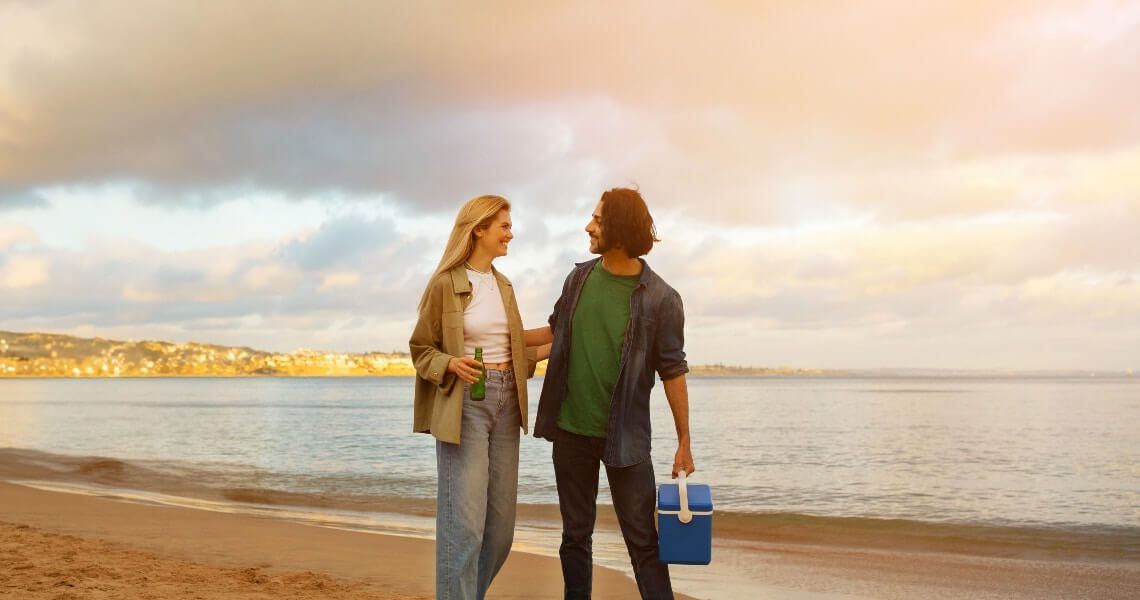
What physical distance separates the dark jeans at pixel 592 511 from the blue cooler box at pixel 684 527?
0.48 feet

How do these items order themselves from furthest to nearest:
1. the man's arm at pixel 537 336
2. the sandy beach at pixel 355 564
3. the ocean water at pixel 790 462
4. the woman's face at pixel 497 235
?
the ocean water at pixel 790 462
the sandy beach at pixel 355 564
the man's arm at pixel 537 336
the woman's face at pixel 497 235

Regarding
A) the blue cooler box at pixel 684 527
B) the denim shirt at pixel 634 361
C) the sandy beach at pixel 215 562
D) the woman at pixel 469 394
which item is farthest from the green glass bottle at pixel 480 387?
the sandy beach at pixel 215 562

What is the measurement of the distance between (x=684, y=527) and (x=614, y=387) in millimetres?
720

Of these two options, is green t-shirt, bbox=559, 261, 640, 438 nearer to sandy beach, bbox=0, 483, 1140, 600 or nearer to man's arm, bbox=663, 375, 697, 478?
man's arm, bbox=663, 375, 697, 478

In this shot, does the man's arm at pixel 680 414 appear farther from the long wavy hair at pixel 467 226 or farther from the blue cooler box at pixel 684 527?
the long wavy hair at pixel 467 226

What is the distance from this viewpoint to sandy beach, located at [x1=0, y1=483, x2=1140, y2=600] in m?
6.45

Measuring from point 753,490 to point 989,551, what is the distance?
7.10 m

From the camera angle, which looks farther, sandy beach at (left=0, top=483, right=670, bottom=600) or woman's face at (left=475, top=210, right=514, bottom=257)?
Answer: sandy beach at (left=0, top=483, right=670, bottom=600)

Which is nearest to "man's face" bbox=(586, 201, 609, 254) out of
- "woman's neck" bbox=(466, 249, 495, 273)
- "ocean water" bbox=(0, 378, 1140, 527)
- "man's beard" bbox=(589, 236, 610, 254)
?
"man's beard" bbox=(589, 236, 610, 254)

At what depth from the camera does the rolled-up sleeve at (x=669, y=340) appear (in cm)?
412

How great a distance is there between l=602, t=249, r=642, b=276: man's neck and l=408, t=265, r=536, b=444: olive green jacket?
0.56 m

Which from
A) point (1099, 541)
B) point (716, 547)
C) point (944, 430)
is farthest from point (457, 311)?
point (944, 430)

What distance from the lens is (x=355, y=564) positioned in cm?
781

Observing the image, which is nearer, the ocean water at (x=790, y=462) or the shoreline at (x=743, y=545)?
the shoreline at (x=743, y=545)
